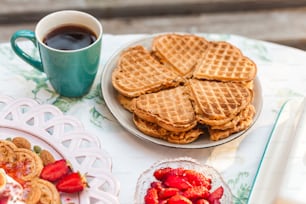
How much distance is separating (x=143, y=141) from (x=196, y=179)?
203mm

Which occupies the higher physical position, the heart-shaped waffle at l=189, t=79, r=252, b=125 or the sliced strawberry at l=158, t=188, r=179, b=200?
the heart-shaped waffle at l=189, t=79, r=252, b=125

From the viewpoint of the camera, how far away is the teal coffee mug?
132 centimetres

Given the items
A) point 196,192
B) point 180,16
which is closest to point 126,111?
point 196,192

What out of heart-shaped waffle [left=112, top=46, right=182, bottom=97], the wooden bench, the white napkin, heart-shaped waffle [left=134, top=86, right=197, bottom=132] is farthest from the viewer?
the wooden bench

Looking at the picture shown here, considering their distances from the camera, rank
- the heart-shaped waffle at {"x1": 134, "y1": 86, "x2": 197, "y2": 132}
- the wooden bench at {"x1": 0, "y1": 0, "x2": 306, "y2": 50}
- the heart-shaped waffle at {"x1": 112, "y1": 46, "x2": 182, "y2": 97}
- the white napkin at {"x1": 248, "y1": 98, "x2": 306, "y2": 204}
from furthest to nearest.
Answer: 1. the wooden bench at {"x1": 0, "y1": 0, "x2": 306, "y2": 50}
2. the heart-shaped waffle at {"x1": 112, "y1": 46, "x2": 182, "y2": 97}
3. the heart-shaped waffle at {"x1": 134, "y1": 86, "x2": 197, "y2": 132}
4. the white napkin at {"x1": 248, "y1": 98, "x2": 306, "y2": 204}

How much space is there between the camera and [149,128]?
1.27 m

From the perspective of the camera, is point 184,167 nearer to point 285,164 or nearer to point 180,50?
point 285,164

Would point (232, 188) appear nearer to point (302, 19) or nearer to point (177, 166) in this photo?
point (177, 166)

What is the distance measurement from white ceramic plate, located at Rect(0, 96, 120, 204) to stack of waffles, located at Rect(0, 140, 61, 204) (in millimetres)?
35

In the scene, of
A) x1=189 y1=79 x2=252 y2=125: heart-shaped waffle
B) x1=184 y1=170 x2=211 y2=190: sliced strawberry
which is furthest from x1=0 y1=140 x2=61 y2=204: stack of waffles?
x1=189 y1=79 x2=252 y2=125: heart-shaped waffle

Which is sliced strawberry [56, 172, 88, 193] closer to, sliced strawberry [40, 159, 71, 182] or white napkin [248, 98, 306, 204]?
sliced strawberry [40, 159, 71, 182]

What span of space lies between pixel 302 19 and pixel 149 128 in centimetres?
170

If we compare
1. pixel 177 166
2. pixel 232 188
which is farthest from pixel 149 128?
pixel 232 188

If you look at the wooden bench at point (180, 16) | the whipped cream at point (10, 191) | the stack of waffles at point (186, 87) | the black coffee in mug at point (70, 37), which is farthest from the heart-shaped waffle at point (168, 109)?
the wooden bench at point (180, 16)
